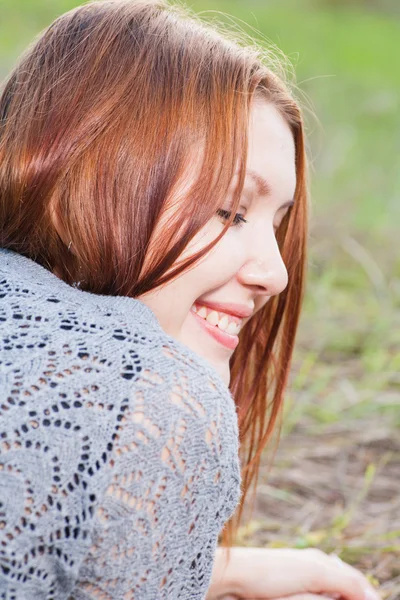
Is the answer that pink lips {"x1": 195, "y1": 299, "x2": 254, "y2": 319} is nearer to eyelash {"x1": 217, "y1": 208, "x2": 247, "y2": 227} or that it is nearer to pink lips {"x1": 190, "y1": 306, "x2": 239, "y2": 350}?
pink lips {"x1": 190, "y1": 306, "x2": 239, "y2": 350}

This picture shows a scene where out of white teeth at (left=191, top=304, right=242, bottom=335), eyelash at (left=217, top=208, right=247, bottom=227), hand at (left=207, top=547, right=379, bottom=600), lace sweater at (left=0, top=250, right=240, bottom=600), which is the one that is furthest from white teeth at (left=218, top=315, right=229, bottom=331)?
hand at (left=207, top=547, right=379, bottom=600)

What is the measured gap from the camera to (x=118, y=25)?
152cm

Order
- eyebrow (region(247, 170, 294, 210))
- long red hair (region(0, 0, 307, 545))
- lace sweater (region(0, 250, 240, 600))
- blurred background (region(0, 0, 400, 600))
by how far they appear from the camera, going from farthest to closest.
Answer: blurred background (region(0, 0, 400, 600))
eyebrow (region(247, 170, 294, 210))
long red hair (region(0, 0, 307, 545))
lace sweater (region(0, 250, 240, 600))

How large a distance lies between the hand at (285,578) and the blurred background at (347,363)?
162mm

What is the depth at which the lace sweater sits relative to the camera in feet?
3.39

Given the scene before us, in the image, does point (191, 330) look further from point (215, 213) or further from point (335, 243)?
point (335, 243)

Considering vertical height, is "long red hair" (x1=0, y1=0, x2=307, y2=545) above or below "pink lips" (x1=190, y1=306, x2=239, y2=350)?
above

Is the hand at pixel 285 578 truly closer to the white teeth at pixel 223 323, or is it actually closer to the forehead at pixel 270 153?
the white teeth at pixel 223 323

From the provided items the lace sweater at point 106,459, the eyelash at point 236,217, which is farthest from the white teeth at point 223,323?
the lace sweater at point 106,459

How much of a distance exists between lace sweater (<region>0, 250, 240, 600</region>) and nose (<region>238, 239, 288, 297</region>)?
0.36 meters

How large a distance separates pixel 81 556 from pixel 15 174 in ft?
2.16

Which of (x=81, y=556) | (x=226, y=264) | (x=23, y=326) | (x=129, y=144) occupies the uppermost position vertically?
(x=129, y=144)

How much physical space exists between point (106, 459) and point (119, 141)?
56cm

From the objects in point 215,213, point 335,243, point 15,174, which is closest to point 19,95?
point 15,174
